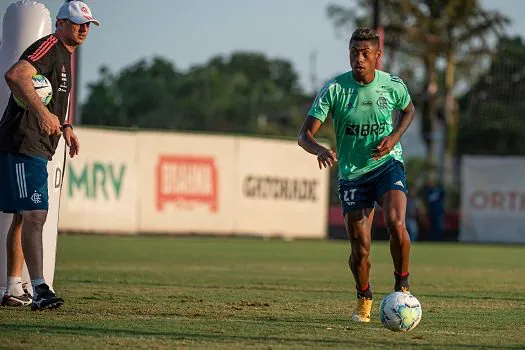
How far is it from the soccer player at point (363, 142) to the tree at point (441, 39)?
4434 cm

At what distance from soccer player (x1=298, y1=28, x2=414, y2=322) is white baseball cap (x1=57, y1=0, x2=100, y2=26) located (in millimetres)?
2060

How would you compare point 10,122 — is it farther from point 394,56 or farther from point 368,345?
point 394,56

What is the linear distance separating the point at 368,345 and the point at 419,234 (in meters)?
31.9

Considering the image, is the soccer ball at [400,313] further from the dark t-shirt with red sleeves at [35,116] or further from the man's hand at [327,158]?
the dark t-shirt with red sleeves at [35,116]

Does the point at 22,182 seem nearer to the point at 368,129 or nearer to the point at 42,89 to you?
the point at 42,89

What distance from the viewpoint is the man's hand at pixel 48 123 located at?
9.66 metres

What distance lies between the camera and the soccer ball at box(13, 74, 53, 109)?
32.6 feet

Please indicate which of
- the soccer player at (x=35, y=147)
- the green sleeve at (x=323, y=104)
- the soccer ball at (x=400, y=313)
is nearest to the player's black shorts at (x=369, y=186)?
the green sleeve at (x=323, y=104)

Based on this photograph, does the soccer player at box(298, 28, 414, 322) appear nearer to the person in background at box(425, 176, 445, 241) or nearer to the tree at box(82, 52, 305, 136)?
the person in background at box(425, 176, 445, 241)

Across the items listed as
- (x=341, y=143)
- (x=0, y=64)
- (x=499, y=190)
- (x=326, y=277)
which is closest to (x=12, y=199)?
(x=0, y=64)

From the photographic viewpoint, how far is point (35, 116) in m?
10.1

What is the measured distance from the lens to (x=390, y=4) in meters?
57.8

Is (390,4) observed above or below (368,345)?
above

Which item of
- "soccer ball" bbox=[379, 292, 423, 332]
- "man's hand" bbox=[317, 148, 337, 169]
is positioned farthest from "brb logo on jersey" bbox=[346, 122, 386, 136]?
"soccer ball" bbox=[379, 292, 423, 332]
